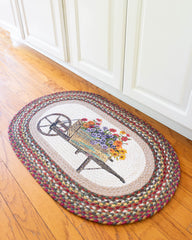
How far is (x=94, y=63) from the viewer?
1351 millimetres

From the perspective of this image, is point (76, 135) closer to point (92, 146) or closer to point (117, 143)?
point (92, 146)

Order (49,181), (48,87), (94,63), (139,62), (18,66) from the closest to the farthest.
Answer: (49,181), (139,62), (94,63), (48,87), (18,66)

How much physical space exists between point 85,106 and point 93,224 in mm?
735

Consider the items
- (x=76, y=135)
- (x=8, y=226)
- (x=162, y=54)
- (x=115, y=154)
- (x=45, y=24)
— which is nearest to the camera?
(x=8, y=226)

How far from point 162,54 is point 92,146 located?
1.75 ft

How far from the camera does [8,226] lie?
83 cm

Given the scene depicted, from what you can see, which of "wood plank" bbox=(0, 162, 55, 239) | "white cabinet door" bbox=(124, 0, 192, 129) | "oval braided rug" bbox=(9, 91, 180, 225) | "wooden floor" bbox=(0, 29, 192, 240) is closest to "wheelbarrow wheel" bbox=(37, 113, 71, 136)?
"oval braided rug" bbox=(9, 91, 180, 225)

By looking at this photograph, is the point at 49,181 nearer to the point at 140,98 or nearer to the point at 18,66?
the point at 140,98

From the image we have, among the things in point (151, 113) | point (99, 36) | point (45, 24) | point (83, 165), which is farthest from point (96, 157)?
point (45, 24)

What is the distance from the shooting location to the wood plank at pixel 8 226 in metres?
0.81

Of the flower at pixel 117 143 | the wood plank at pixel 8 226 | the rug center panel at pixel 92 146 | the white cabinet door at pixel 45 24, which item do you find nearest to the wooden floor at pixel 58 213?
the wood plank at pixel 8 226

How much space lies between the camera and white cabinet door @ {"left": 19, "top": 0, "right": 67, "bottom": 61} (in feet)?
4.73

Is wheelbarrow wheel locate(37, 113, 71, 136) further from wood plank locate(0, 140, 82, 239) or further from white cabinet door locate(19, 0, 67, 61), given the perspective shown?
white cabinet door locate(19, 0, 67, 61)

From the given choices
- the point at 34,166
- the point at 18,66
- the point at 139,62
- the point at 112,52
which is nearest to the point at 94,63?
the point at 112,52
